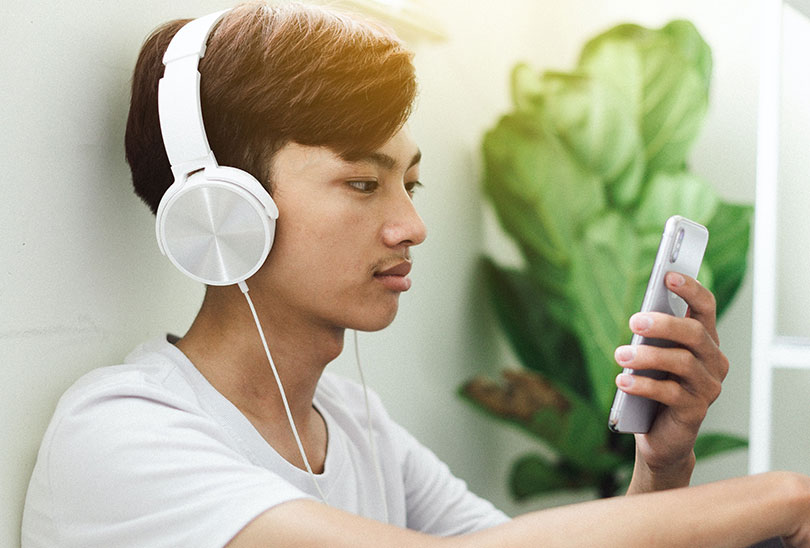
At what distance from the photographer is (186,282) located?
969 mm

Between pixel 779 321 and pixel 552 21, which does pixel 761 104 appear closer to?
pixel 779 321

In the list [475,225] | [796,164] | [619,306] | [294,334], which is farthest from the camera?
[475,225]

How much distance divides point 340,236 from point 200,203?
137 millimetres

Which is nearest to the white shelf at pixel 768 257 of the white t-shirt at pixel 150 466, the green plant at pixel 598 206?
the green plant at pixel 598 206

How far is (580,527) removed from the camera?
1.95 ft

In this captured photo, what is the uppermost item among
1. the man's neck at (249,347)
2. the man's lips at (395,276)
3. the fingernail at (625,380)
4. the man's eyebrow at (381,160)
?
the man's eyebrow at (381,160)

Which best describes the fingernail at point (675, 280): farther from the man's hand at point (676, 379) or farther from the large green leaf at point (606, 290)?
the large green leaf at point (606, 290)

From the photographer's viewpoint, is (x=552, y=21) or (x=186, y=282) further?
(x=552, y=21)

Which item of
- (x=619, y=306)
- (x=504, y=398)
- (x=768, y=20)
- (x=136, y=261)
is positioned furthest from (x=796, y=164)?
(x=136, y=261)

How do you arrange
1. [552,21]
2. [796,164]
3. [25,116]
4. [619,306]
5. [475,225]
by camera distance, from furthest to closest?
[552,21], [475,225], [619,306], [796,164], [25,116]

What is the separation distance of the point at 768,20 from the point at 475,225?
0.71 meters

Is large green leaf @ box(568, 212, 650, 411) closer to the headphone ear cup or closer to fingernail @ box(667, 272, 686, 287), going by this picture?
fingernail @ box(667, 272, 686, 287)

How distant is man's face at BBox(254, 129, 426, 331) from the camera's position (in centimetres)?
78

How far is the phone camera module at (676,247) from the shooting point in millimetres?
807
